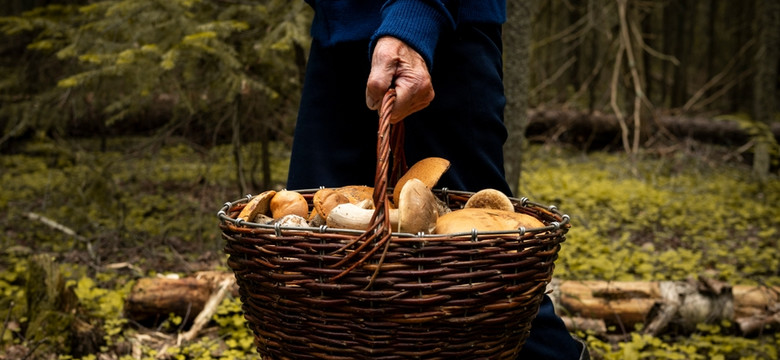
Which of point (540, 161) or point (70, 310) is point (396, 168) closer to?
point (70, 310)

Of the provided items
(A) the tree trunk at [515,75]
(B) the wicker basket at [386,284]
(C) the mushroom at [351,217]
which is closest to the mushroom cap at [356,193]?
(C) the mushroom at [351,217]

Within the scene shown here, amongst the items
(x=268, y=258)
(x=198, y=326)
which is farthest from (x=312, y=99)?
(x=198, y=326)

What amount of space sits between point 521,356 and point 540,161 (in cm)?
619

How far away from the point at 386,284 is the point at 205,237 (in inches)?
128

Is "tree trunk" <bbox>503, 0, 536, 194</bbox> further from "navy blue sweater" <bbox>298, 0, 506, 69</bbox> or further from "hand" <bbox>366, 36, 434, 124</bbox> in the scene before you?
"hand" <bbox>366, 36, 434, 124</bbox>

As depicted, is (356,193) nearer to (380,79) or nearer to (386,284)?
(380,79)

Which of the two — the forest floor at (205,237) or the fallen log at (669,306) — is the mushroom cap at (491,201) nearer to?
the forest floor at (205,237)

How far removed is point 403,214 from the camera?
115 cm

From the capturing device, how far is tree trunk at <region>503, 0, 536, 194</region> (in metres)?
3.48

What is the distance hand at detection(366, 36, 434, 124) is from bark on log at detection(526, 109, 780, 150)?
705 centimetres

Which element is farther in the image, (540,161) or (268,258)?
(540,161)

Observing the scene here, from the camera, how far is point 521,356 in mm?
1710

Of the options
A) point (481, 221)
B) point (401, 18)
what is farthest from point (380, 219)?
point (401, 18)

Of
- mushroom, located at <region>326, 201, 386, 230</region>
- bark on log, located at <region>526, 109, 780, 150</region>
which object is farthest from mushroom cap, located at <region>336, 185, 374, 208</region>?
bark on log, located at <region>526, 109, 780, 150</region>
